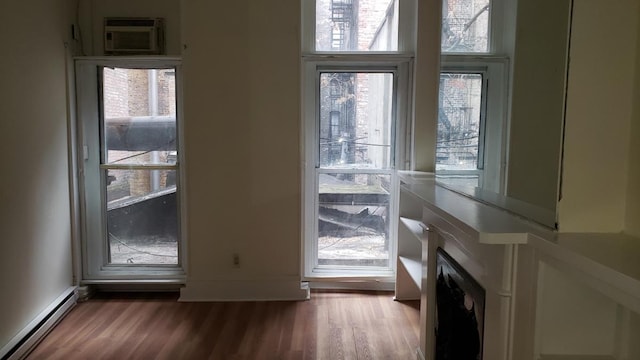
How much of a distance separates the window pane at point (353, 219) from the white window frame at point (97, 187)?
1161mm

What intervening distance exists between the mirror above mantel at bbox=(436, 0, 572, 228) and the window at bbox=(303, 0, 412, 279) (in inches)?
44.1

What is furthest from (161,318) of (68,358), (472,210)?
(472,210)

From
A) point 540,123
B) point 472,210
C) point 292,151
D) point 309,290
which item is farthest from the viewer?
point 309,290

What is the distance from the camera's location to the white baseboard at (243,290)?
10.5 feet

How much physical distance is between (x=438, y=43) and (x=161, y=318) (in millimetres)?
2855

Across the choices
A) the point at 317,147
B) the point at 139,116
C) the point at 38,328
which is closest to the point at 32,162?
the point at 139,116

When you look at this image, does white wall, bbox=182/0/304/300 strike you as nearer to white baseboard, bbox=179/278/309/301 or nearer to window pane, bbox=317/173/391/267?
white baseboard, bbox=179/278/309/301

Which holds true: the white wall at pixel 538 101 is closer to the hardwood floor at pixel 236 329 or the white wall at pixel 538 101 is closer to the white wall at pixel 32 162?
the hardwood floor at pixel 236 329

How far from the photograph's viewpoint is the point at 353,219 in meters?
3.44

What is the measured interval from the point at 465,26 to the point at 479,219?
140 cm

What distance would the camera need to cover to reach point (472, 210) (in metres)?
1.54

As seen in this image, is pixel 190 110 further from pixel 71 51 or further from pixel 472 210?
pixel 472 210

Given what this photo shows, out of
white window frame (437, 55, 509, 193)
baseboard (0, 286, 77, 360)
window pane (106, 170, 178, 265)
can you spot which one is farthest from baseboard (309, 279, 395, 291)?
baseboard (0, 286, 77, 360)

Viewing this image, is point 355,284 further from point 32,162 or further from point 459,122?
point 32,162
